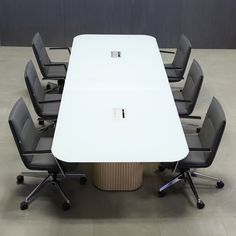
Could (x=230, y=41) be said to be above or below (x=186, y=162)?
below

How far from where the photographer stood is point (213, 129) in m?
3.22

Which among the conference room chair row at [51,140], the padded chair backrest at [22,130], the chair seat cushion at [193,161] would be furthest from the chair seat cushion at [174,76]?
the padded chair backrest at [22,130]

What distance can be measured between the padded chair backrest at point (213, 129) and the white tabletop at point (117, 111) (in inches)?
12.2

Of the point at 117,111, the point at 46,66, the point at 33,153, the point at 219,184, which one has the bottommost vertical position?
the point at 219,184

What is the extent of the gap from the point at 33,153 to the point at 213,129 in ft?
4.88

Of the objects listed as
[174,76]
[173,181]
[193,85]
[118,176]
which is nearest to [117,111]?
[118,176]

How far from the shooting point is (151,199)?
136 inches

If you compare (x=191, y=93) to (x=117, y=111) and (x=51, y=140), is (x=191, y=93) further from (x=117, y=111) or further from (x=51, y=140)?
(x=51, y=140)

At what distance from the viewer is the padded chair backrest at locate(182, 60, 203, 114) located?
151 inches

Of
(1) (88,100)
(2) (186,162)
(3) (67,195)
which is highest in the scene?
(1) (88,100)

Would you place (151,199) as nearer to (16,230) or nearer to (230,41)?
(16,230)

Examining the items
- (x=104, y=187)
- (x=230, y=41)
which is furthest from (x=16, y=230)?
(x=230, y=41)

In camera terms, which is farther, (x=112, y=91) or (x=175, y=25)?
(x=175, y=25)

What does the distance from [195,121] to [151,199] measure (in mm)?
1464
